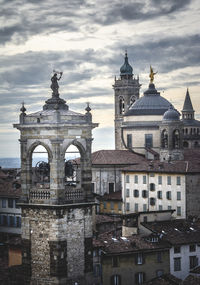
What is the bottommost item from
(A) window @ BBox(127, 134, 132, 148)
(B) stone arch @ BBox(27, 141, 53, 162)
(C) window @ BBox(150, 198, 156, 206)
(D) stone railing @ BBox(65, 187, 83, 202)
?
(C) window @ BBox(150, 198, 156, 206)

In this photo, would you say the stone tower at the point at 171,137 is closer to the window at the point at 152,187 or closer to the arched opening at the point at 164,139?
the arched opening at the point at 164,139

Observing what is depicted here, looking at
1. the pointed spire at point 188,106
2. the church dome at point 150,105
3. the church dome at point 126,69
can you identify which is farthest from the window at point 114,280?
the church dome at point 126,69

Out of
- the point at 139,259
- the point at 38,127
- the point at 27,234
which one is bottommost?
the point at 139,259

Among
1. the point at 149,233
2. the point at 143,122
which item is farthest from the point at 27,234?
the point at 143,122

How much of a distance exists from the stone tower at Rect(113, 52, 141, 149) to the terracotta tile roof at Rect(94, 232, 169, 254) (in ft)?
267

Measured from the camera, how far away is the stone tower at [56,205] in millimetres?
40844

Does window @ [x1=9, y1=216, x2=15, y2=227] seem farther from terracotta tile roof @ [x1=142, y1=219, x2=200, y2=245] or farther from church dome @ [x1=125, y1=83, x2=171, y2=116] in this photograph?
church dome @ [x1=125, y1=83, x2=171, y2=116]

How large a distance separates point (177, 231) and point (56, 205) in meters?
25.6

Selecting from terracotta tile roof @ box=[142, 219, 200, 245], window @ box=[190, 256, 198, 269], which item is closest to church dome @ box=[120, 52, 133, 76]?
terracotta tile roof @ box=[142, 219, 200, 245]

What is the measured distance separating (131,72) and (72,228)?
108m

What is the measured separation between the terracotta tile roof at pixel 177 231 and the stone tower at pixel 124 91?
74.6m

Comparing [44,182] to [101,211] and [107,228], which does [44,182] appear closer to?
[107,228]

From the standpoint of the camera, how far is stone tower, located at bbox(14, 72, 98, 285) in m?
40.8

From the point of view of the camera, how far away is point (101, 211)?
96.1 metres
